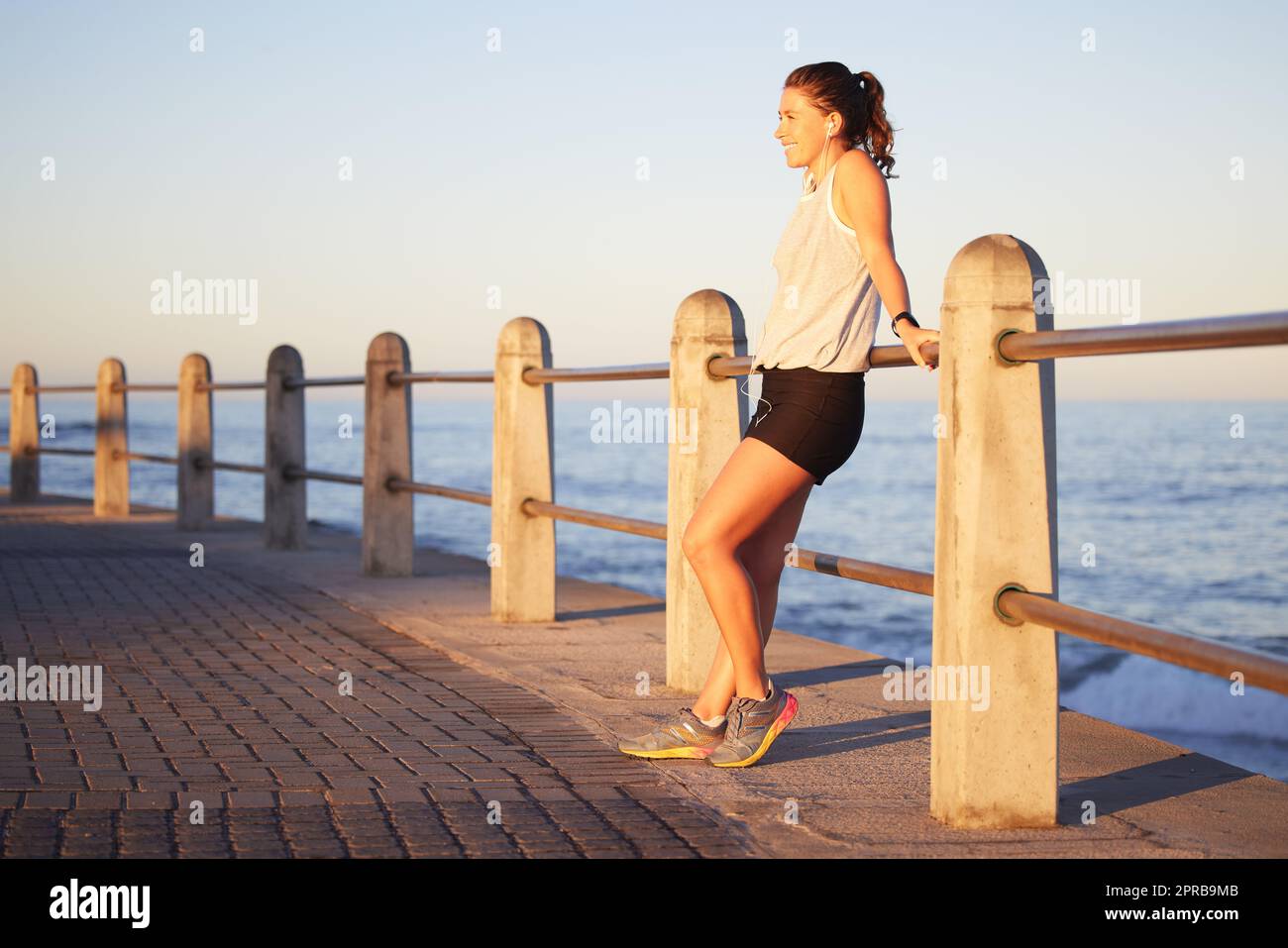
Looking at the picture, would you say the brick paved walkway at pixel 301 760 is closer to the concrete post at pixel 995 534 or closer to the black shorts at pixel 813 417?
the concrete post at pixel 995 534

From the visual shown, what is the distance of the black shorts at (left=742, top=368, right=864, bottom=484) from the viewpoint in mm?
4121

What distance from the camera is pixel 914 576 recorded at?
3.98 m

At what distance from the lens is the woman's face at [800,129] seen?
419 centimetres

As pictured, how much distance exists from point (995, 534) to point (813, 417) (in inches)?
27.7

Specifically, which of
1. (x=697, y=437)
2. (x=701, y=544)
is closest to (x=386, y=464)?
(x=697, y=437)

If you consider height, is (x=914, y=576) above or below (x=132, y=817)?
above

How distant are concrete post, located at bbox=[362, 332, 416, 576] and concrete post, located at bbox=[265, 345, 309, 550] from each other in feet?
6.41

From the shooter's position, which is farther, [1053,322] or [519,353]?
[519,353]

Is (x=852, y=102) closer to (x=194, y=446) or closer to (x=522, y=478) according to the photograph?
(x=522, y=478)

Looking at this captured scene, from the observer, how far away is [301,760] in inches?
169
